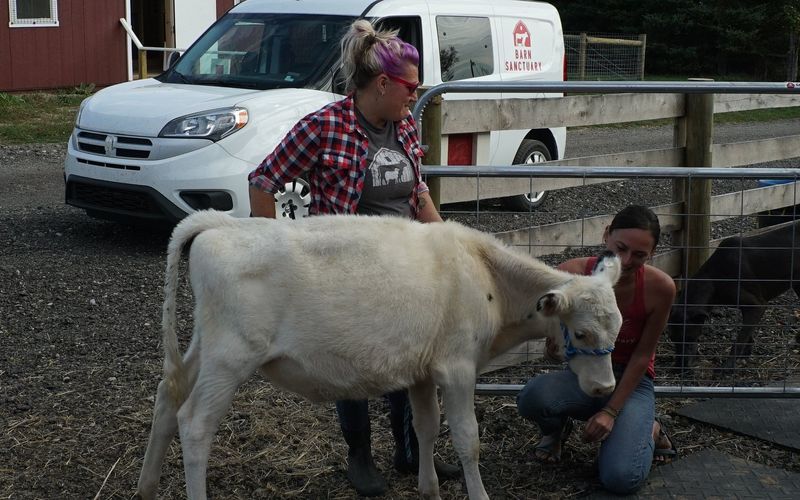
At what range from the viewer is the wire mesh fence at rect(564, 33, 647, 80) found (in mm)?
24906

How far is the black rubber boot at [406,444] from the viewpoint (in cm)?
478

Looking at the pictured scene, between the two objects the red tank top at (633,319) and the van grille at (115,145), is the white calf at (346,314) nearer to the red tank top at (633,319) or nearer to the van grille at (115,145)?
the red tank top at (633,319)

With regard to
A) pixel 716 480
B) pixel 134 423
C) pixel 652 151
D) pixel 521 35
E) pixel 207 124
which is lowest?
pixel 716 480

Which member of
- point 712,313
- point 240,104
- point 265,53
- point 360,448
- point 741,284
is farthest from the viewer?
point 265,53

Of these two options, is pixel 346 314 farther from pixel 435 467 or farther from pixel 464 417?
pixel 435 467

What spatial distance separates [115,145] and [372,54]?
5.27 m

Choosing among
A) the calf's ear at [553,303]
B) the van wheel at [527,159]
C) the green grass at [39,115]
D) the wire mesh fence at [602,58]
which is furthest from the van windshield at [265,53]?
→ the wire mesh fence at [602,58]

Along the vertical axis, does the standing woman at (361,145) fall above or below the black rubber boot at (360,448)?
above

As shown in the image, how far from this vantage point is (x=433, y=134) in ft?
19.5

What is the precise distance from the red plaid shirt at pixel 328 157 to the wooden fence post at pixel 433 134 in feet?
5.14

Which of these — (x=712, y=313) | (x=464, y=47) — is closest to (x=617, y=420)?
(x=712, y=313)

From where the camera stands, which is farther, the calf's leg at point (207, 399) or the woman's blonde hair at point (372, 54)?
the woman's blonde hair at point (372, 54)

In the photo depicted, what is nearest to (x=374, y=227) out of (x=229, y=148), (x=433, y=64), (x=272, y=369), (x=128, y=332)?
(x=272, y=369)

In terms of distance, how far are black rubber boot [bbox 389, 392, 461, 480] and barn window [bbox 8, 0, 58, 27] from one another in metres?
16.2
